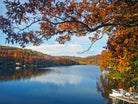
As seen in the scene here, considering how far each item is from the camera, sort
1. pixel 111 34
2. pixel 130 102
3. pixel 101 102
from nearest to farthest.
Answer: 1. pixel 111 34
2. pixel 130 102
3. pixel 101 102

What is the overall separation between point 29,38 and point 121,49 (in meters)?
3.80

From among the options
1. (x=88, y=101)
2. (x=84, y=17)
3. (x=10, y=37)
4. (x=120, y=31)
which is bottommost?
(x=88, y=101)

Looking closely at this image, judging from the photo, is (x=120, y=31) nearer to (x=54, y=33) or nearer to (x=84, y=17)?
(x=84, y=17)

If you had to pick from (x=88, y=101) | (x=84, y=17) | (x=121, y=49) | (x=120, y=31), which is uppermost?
(x=84, y=17)

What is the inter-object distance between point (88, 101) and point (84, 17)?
9808 millimetres

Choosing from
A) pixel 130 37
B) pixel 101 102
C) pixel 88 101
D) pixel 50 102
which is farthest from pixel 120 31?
pixel 50 102

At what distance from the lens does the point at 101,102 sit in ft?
37.1

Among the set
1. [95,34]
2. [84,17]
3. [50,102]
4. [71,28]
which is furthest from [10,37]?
[50,102]

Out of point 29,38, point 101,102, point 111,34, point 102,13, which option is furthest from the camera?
point 101,102

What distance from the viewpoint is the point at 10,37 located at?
3842mm

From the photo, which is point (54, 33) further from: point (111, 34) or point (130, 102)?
point (130, 102)

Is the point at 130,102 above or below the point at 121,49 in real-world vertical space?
below

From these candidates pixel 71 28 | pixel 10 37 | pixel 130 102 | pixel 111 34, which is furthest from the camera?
pixel 130 102

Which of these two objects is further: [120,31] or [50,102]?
[50,102]
